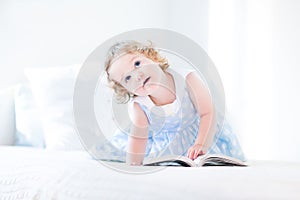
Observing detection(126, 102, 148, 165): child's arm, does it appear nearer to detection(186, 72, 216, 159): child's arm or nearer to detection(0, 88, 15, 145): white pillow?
detection(186, 72, 216, 159): child's arm

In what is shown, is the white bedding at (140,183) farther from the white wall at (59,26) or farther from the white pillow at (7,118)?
the white wall at (59,26)

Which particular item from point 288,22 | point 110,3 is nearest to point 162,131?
point 288,22

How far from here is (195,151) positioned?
1.38 meters

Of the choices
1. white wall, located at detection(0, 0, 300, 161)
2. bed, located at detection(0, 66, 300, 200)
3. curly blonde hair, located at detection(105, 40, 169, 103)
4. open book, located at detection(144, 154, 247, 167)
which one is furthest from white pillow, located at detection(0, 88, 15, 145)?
open book, located at detection(144, 154, 247, 167)

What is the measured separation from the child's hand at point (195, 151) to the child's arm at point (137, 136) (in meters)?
0.13

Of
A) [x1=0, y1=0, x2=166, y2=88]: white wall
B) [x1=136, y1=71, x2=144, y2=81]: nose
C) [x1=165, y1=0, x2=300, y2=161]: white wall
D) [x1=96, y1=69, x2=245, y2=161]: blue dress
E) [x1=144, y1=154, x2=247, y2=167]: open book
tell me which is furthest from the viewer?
[x1=0, y1=0, x2=166, y2=88]: white wall

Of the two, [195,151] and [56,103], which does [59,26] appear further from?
[195,151]

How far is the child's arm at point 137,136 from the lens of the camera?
1332mm

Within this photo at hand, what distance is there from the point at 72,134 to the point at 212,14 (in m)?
0.88

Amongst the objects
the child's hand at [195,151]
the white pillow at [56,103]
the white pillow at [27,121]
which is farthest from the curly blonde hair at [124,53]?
the white pillow at [27,121]

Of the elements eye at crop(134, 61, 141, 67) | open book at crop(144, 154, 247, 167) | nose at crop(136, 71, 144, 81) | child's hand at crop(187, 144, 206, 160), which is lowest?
open book at crop(144, 154, 247, 167)

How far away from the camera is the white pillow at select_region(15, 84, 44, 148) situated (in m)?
2.07

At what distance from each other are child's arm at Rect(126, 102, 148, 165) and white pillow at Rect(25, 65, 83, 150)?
0.61 metres

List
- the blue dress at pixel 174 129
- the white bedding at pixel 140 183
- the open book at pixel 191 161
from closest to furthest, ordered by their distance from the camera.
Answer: the white bedding at pixel 140 183
the open book at pixel 191 161
the blue dress at pixel 174 129
